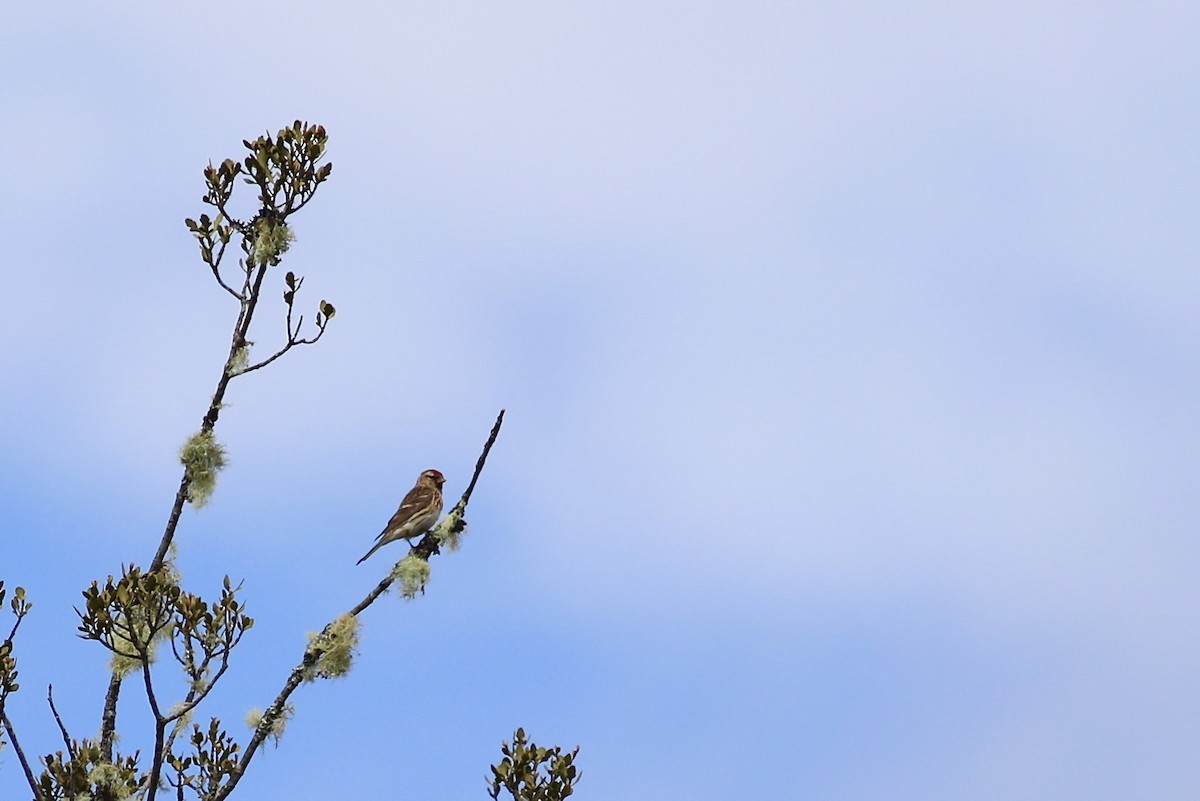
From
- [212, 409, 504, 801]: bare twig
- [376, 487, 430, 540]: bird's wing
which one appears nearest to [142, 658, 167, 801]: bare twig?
[212, 409, 504, 801]: bare twig

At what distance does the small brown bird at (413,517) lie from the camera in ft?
39.1

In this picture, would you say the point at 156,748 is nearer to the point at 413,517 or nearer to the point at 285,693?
the point at 285,693

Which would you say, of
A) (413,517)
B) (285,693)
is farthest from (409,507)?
(285,693)

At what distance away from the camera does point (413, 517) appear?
471 inches

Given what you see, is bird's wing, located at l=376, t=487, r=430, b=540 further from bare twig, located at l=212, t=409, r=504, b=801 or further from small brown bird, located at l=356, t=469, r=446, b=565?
bare twig, located at l=212, t=409, r=504, b=801

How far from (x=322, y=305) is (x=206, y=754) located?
10.6 ft

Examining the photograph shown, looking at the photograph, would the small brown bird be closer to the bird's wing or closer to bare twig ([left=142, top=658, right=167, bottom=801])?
the bird's wing

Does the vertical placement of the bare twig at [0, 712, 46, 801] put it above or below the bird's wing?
below

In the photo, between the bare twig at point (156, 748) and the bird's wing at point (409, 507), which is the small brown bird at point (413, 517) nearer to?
the bird's wing at point (409, 507)

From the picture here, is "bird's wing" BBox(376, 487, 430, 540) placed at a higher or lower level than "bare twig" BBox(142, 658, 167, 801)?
higher

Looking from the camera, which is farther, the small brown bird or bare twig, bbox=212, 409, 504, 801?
the small brown bird

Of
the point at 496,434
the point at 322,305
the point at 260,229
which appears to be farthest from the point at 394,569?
the point at 260,229


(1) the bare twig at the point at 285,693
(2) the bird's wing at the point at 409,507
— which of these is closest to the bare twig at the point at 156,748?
(1) the bare twig at the point at 285,693

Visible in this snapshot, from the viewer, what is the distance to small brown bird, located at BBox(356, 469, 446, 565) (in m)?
11.9
